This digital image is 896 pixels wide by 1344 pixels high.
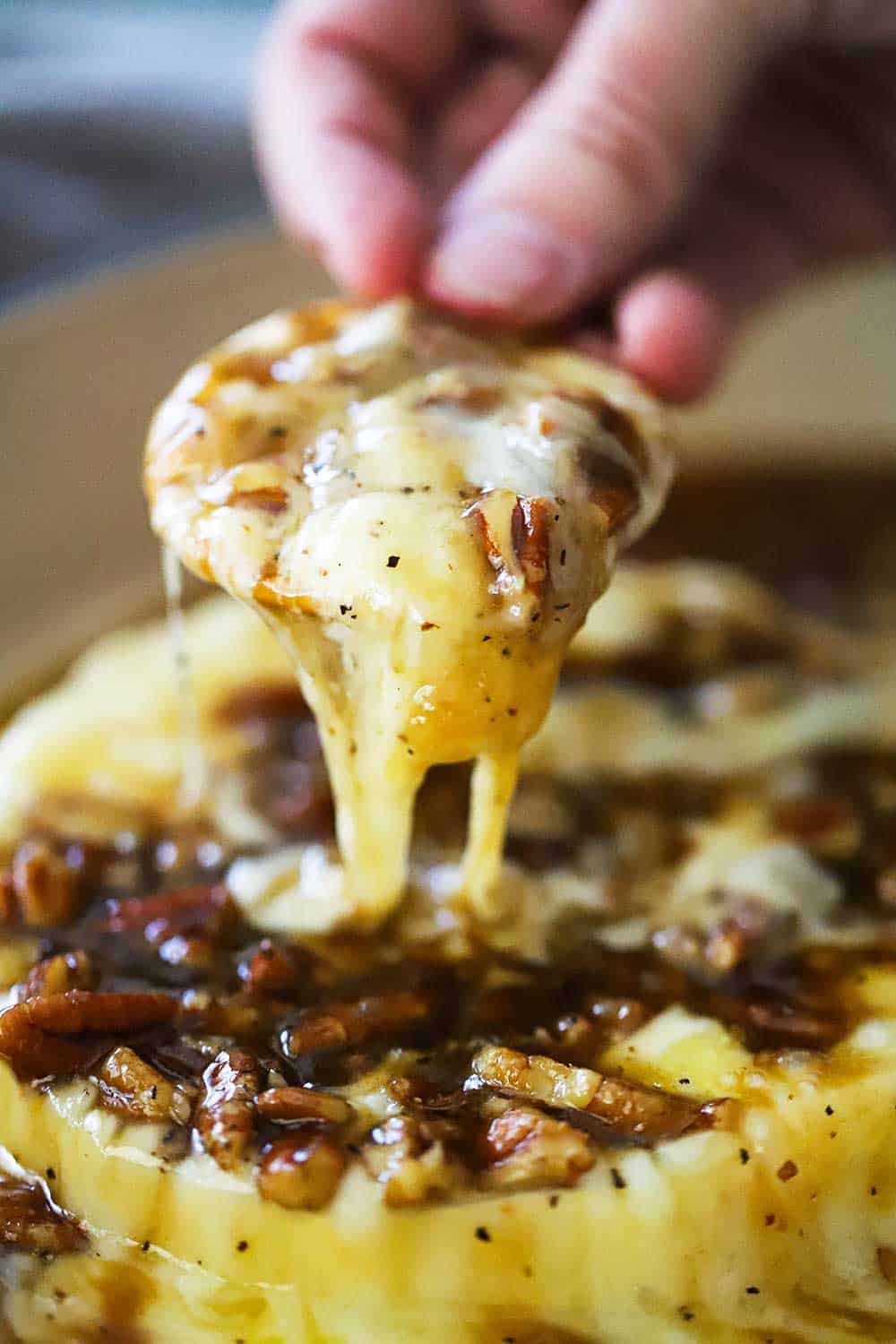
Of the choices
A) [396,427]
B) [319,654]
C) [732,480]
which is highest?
[396,427]

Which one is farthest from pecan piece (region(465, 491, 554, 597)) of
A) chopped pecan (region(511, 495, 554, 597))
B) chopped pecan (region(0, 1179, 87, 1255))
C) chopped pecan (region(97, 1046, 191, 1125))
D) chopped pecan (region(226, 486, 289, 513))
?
chopped pecan (region(0, 1179, 87, 1255))

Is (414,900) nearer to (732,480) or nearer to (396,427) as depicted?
(396,427)

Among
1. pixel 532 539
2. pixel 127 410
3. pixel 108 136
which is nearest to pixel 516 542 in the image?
pixel 532 539

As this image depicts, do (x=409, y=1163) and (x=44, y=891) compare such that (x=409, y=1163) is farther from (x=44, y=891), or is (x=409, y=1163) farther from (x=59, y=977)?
(x=44, y=891)

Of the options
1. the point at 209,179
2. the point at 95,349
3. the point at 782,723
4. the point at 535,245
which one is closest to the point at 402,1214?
the point at 782,723

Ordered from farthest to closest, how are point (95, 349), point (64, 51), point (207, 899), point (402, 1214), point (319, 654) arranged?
point (64, 51)
point (95, 349)
point (207, 899)
point (319, 654)
point (402, 1214)

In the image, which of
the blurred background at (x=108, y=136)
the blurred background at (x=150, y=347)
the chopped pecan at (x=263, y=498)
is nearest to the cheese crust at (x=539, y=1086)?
the chopped pecan at (x=263, y=498)

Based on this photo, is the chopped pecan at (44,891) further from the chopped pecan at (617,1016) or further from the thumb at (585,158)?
the thumb at (585,158)
